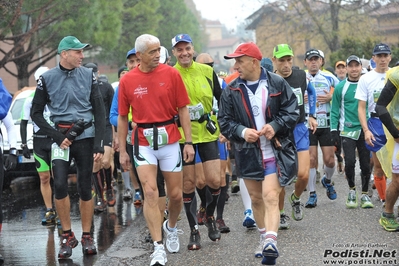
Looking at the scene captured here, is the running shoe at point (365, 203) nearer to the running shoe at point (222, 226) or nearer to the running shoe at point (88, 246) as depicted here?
the running shoe at point (222, 226)

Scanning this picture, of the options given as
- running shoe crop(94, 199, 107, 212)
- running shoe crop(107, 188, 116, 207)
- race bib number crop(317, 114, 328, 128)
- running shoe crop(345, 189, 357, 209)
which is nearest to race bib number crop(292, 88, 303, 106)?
running shoe crop(345, 189, 357, 209)

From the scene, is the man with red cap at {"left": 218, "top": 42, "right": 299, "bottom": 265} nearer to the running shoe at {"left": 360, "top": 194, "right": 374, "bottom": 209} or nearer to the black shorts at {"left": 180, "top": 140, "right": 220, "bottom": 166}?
the black shorts at {"left": 180, "top": 140, "right": 220, "bottom": 166}

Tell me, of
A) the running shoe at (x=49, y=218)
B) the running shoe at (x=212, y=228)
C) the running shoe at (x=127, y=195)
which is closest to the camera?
the running shoe at (x=212, y=228)

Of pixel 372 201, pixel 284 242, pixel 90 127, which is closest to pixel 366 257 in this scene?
pixel 284 242

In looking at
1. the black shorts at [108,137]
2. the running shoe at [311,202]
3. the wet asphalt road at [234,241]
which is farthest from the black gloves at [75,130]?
the running shoe at [311,202]

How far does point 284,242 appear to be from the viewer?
8289 mm

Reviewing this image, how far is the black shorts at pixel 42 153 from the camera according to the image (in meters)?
10.2

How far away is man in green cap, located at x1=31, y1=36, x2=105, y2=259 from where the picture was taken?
324 inches

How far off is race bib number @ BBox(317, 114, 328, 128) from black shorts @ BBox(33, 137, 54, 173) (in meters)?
4.08

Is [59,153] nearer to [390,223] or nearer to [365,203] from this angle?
[390,223]

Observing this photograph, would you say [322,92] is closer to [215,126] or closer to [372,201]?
[372,201]

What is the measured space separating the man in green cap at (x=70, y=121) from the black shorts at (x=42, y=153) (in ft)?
6.13

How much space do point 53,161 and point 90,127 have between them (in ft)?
1.78

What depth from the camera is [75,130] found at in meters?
8.20
